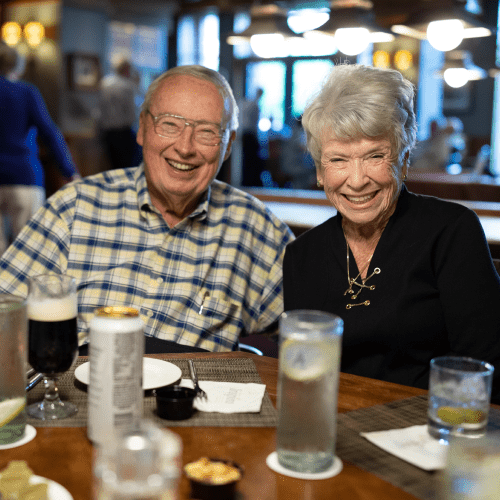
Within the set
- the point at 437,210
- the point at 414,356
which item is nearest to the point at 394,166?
the point at 437,210

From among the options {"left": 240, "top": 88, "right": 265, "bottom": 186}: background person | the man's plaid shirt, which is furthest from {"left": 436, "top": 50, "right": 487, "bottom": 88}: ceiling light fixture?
the man's plaid shirt

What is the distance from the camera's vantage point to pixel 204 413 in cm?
110

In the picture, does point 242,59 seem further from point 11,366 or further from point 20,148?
point 11,366

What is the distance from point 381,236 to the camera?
5.32ft

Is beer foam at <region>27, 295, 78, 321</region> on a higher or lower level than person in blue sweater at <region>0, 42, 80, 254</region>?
lower

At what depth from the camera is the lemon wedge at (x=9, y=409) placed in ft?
3.06

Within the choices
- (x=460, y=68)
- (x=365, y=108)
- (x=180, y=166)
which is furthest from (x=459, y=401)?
(x=460, y=68)

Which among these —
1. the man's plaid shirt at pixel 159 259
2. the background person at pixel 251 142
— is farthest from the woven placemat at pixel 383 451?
the background person at pixel 251 142

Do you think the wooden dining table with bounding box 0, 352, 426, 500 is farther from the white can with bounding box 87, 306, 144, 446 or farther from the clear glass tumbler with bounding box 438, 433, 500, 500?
the clear glass tumbler with bounding box 438, 433, 500, 500

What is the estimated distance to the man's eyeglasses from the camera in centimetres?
203

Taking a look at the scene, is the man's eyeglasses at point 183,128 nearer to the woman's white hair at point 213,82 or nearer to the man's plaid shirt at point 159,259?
the woman's white hair at point 213,82

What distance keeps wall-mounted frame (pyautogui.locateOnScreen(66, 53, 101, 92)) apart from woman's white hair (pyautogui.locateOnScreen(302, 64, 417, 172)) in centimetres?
883

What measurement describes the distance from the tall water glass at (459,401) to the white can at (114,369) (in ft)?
1.56

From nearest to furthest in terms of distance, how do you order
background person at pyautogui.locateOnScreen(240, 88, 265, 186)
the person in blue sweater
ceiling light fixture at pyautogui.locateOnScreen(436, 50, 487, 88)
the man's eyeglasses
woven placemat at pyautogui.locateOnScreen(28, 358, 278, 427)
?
woven placemat at pyautogui.locateOnScreen(28, 358, 278, 427) → the man's eyeglasses → the person in blue sweater → ceiling light fixture at pyautogui.locateOnScreen(436, 50, 487, 88) → background person at pyautogui.locateOnScreen(240, 88, 265, 186)
